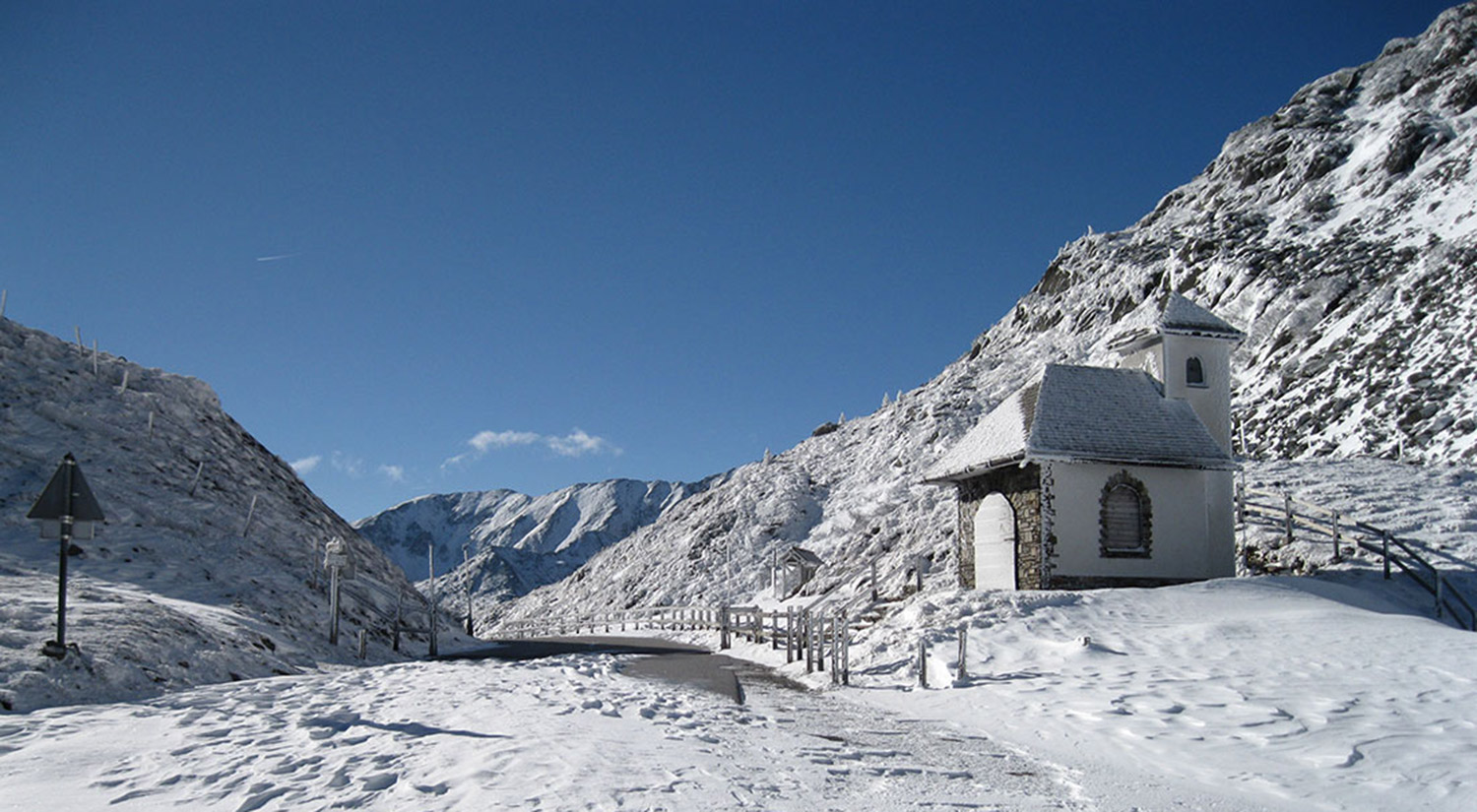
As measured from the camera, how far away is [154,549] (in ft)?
69.3

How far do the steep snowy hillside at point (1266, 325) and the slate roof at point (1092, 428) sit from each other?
11.2m

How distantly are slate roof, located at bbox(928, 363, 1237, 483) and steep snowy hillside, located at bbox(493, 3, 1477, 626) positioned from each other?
1121 centimetres

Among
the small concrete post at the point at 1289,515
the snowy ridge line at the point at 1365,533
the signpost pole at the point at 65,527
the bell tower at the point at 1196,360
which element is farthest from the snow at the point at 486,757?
the small concrete post at the point at 1289,515

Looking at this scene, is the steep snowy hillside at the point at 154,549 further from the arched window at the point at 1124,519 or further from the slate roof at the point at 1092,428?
the arched window at the point at 1124,519

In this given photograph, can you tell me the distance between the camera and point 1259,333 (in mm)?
50281

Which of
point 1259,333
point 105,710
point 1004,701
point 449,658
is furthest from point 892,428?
point 105,710

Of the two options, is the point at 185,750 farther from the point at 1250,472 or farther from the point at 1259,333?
the point at 1259,333

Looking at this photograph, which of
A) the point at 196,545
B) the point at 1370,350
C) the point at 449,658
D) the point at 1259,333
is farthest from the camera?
the point at 1259,333

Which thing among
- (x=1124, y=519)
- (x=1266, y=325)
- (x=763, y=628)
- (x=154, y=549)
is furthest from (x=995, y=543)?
(x=1266, y=325)

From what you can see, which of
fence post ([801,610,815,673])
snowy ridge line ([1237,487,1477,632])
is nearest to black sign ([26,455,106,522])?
fence post ([801,610,815,673])

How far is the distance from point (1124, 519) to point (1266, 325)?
113 feet

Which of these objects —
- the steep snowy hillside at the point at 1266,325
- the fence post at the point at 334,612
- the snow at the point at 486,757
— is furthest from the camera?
the steep snowy hillside at the point at 1266,325

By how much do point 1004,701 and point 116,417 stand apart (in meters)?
25.3

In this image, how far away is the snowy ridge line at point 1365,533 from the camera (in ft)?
70.3
